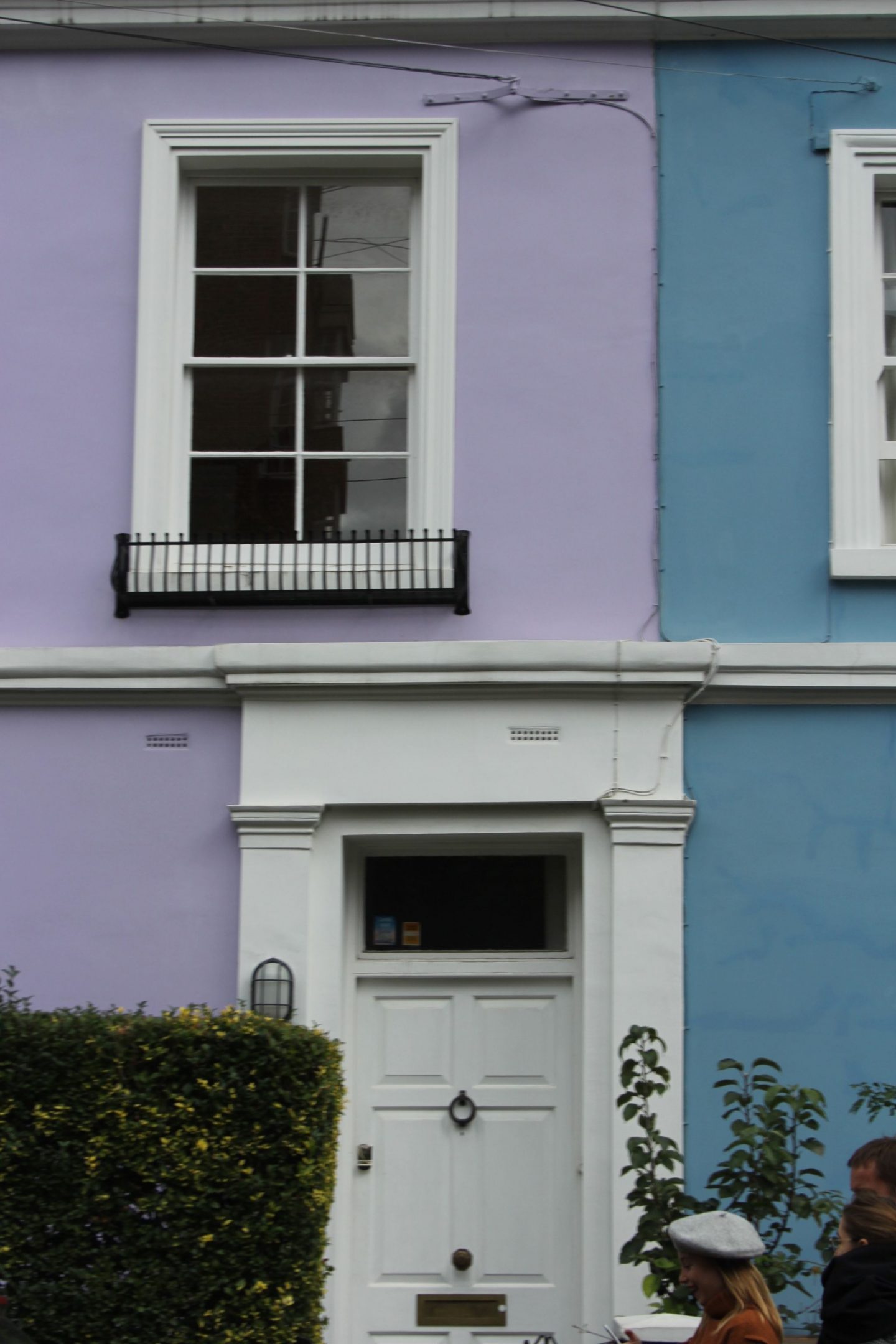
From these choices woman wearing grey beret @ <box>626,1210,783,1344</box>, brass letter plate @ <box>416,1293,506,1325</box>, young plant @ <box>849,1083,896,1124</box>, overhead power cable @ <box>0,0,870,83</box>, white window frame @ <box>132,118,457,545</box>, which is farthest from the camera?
overhead power cable @ <box>0,0,870,83</box>

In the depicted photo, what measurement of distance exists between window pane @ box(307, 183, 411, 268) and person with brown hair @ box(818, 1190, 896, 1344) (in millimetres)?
5213

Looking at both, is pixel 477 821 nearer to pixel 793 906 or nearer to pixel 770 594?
pixel 793 906

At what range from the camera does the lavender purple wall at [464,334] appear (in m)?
8.02

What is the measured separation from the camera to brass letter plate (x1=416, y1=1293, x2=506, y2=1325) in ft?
25.3

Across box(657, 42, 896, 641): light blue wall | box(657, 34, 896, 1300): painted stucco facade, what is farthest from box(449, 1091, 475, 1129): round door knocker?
box(657, 42, 896, 641): light blue wall

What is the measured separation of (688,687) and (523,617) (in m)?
0.82

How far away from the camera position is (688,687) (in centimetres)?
779

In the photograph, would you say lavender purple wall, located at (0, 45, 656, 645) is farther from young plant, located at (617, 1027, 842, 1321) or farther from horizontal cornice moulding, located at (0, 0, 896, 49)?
young plant, located at (617, 1027, 842, 1321)

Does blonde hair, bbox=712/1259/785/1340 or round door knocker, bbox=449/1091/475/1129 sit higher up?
round door knocker, bbox=449/1091/475/1129

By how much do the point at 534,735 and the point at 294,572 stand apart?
135 cm

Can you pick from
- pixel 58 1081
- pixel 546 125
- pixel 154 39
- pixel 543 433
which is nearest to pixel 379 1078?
pixel 58 1081

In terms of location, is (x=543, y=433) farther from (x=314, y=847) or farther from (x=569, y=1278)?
(x=569, y=1278)

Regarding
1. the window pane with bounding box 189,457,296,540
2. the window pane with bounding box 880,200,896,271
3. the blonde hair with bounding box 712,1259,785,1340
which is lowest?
the blonde hair with bounding box 712,1259,785,1340

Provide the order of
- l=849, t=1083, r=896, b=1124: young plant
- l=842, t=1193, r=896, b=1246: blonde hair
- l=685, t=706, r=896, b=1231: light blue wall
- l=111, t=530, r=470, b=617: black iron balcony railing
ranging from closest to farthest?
l=842, t=1193, r=896, b=1246: blonde hair, l=849, t=1083, r=896, b=1124: young plant, l=685, t=706, r=896, b=1231: light blue wall, l=111, t=530, r=470, b=617: black iron balcony railing
